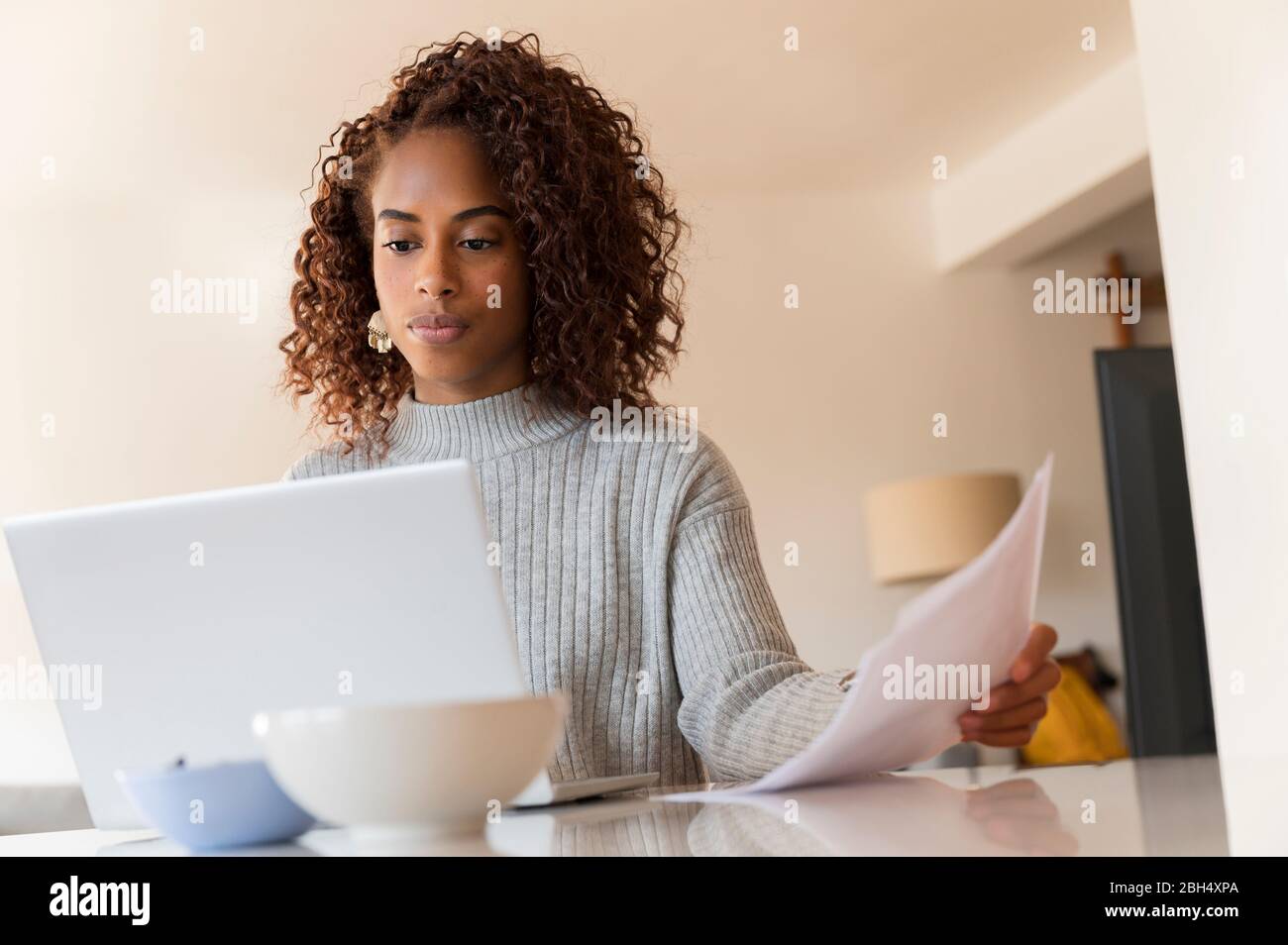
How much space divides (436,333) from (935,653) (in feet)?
2.80

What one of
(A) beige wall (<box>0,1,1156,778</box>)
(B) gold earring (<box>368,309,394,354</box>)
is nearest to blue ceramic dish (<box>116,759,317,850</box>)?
(B) gold earring (<box>368,309,394,354</box>)

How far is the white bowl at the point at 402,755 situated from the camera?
0.59 metres

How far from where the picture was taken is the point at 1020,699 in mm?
869

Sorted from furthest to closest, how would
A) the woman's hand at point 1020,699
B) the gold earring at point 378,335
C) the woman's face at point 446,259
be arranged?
1. the gold earring at point 378,335
2. the woman's face at point 446,259
3. the woman's hand at point 1020,699

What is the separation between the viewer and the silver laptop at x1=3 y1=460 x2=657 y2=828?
753mm

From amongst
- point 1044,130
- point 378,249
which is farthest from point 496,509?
point 1044,130

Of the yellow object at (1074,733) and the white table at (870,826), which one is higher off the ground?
the white table at (870,826)

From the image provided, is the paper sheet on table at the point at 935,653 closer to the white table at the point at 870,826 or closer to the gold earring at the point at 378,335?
the white table at the point at 870,826

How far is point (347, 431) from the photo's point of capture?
65.5 inches

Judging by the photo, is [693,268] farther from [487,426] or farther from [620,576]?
[620,576]

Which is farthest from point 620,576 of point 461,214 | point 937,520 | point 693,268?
point 693,268

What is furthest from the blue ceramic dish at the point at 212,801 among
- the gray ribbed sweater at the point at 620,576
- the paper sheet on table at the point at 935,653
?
the gray ribbed sweater at the point at 620,576
